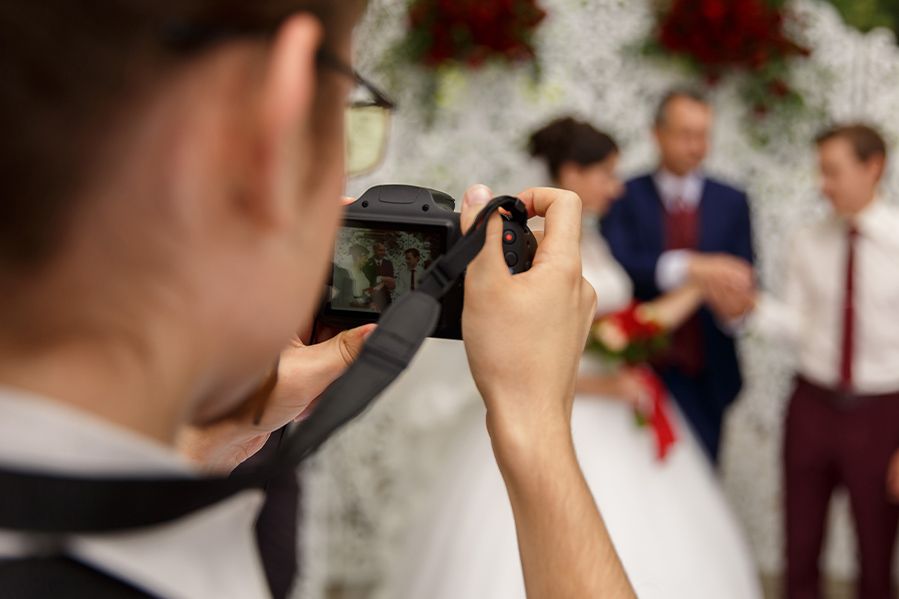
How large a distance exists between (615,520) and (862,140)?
1311 mm

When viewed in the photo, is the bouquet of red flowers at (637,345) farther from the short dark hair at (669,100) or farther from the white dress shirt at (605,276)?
the short dark hair at (669,100)

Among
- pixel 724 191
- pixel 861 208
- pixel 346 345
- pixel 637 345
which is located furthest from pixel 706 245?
pixel 346 345

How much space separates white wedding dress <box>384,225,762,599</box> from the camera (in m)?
1.88

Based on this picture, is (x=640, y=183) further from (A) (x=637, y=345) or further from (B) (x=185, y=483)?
(B) (x=185, y=483)

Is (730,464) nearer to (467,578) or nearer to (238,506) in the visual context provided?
(467,578)

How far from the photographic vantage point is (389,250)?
75 cm

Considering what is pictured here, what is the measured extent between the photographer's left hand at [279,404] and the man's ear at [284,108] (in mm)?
325

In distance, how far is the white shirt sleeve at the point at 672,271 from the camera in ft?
8.38

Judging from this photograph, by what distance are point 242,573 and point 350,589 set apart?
9.04ft

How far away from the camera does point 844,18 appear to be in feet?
9.66

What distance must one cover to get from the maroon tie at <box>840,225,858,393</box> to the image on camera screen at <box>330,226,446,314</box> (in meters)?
2.10

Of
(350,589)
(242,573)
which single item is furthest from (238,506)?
(350,589)

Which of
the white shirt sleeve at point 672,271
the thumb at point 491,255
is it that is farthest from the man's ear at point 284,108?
the white shirt sleeve at point 672,271

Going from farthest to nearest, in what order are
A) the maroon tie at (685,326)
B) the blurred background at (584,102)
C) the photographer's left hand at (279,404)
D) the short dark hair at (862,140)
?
the blurred background at (584,102) → the maroon tie at (685,326) → the short dark hair at (862,140) → the photographer's left hand at (279,404)
